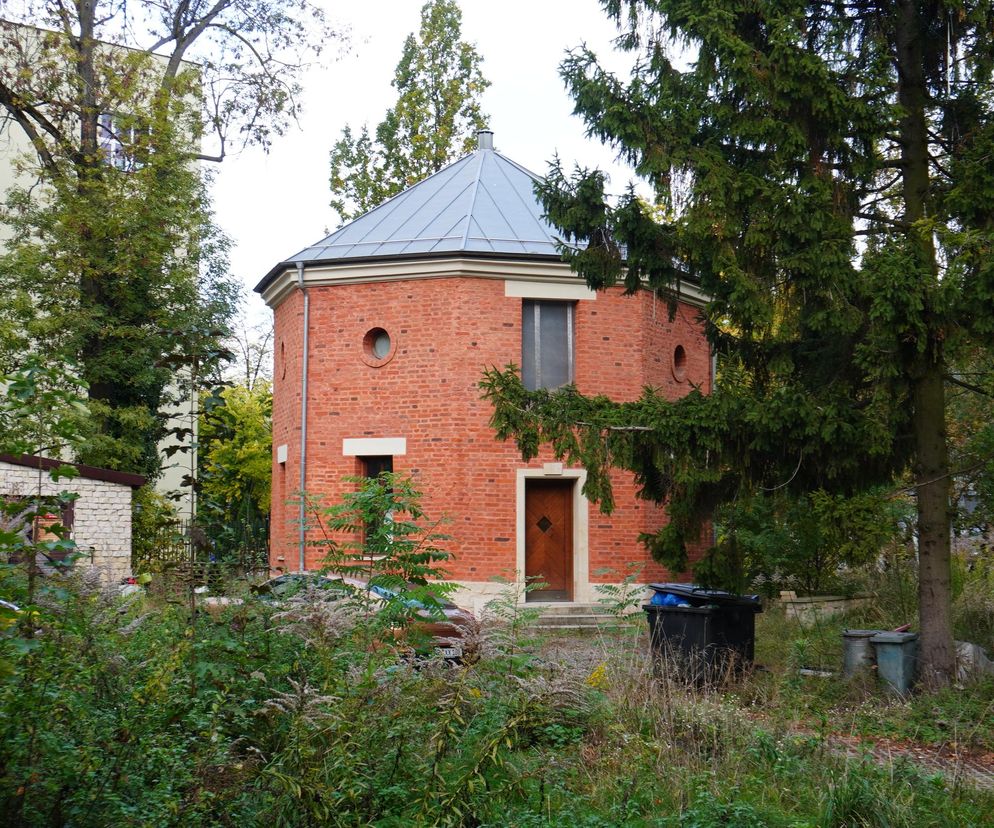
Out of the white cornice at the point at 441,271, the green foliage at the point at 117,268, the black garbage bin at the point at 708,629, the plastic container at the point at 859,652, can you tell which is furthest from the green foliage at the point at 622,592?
the green foliage at the point at 117,268

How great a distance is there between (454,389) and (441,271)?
85.1 inches

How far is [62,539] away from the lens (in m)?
4.39

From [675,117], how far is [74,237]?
1482 centimetres

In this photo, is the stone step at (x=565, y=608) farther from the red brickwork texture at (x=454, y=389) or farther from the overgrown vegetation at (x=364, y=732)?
the overgrown vegetation at (x=364, y=732)

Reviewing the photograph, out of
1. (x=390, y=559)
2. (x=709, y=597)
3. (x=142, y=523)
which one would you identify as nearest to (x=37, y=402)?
(x=390, y=559)

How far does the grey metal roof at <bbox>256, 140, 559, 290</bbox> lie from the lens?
1856 centimetres

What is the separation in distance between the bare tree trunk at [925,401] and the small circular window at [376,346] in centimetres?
1016

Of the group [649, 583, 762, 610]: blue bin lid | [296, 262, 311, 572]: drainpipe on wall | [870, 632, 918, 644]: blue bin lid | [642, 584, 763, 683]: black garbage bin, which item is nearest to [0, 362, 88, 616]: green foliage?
[642, 584, 763, 683]: black garbage bin

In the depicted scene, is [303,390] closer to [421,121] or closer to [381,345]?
[381,345]

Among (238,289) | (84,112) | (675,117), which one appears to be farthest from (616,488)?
(84,112)

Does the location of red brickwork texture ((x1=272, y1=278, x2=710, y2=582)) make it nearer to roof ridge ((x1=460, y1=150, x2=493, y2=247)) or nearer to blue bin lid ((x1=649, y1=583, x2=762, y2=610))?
roof ridge ((x1=460, y1=150, x2=493, y2=247))

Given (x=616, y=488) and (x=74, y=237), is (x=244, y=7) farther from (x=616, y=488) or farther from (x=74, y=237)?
(x=616, y=488)

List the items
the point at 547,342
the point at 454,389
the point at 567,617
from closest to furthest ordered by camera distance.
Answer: the point at 567,617, the point at 454,389, the point at 547,342

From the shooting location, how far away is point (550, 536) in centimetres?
1848
